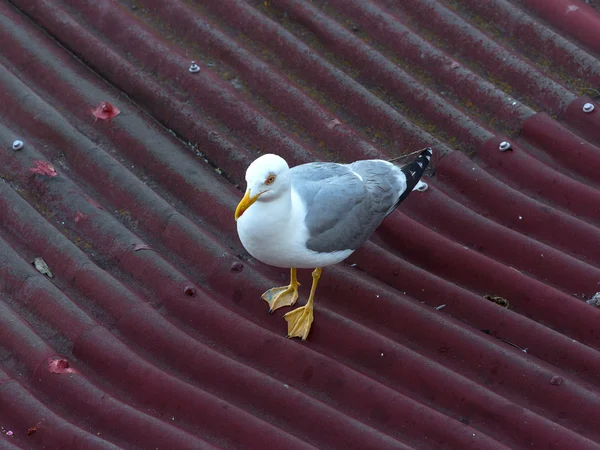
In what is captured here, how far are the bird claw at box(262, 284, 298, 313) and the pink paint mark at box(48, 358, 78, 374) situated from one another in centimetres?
84

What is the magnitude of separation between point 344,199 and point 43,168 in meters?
1.39

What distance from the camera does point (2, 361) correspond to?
2.88 metres

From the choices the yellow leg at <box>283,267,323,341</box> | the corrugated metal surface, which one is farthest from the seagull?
the corrugated metal surface

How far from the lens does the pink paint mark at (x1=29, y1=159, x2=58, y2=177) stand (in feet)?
11.2

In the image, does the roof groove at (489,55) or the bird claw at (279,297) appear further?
the roof groove at (489,55)

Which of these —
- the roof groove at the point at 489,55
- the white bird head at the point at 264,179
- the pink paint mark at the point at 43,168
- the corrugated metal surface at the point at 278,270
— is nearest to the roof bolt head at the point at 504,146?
the corrugated metal surface at the point at 278,270

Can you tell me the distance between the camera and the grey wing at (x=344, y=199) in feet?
10.6

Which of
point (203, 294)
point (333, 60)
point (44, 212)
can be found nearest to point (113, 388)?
point (203, 294)

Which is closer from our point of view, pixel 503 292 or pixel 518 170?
pixel 503 292

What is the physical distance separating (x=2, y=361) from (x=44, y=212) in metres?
0.75

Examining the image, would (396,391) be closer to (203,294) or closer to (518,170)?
(203,294)

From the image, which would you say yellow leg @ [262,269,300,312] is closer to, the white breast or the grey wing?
the white breast

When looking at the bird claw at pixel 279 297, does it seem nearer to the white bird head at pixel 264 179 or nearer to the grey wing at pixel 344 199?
the grey wing at pixel 344 199

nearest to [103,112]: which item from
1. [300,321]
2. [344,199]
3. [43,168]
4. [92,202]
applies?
[43,168]
